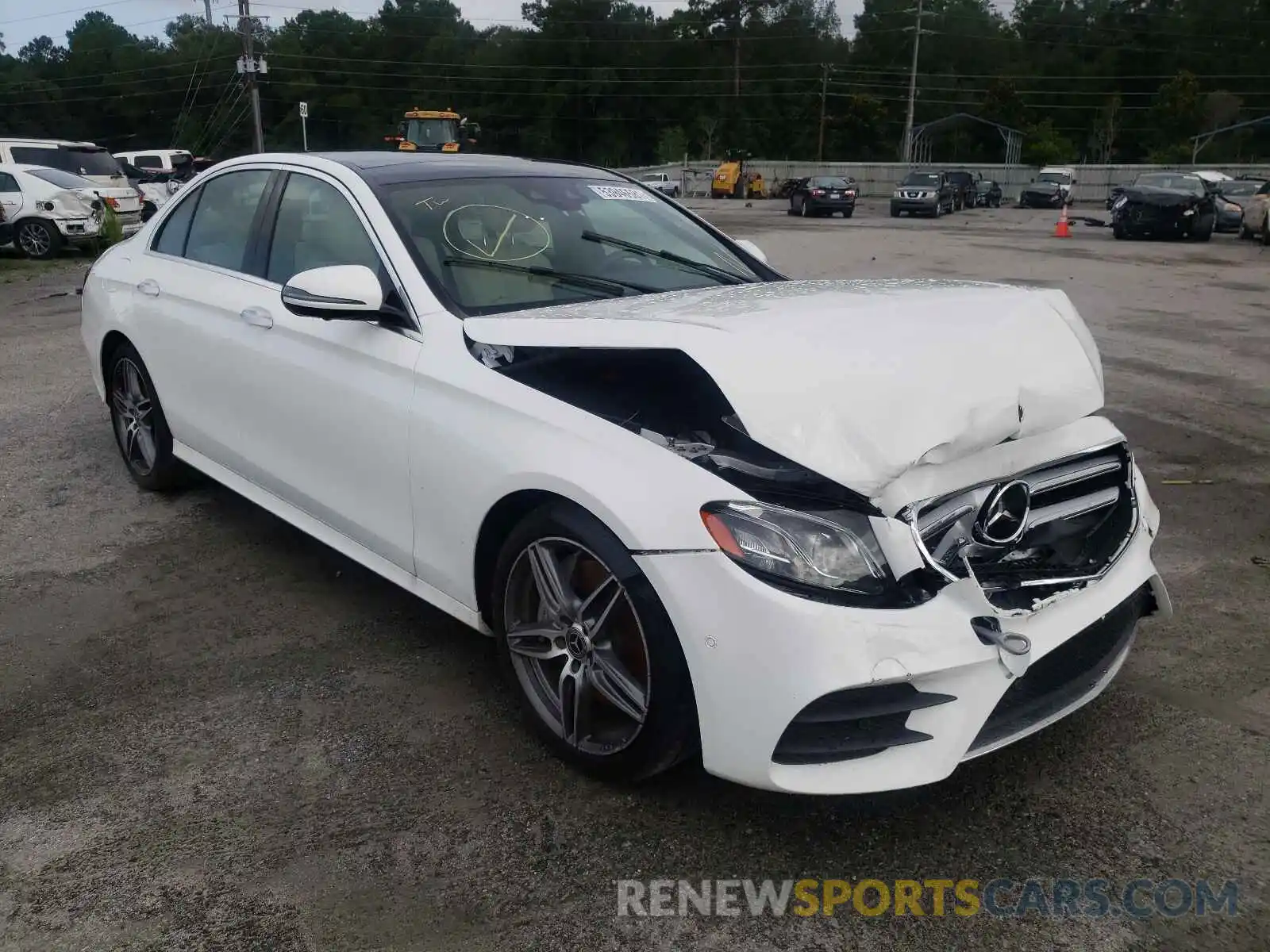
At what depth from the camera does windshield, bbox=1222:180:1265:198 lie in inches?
1125

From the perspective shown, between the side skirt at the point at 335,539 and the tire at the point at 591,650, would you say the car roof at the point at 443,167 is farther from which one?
the tire at the point at 591,650

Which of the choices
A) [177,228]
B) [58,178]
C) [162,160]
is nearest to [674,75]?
[162,160]

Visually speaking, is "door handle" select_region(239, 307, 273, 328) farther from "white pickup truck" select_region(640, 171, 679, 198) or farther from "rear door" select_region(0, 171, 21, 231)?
"white pickup truck" select_region(640, 171, 679, 198)

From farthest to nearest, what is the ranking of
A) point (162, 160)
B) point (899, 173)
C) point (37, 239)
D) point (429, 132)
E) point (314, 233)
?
1. point (899, 173)
2. point (162, 160)
3. point (429, 132)
4. point (37, 239)
5. point (314, 233)

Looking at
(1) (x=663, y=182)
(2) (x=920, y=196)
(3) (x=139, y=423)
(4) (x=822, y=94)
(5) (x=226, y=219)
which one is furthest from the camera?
(4) (x=822, y=94)

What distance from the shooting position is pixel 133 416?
5191 mm

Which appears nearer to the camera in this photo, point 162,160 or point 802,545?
point 802,545

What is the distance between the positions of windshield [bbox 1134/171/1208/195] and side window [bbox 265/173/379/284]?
24202 millimetres

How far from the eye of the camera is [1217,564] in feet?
14.3

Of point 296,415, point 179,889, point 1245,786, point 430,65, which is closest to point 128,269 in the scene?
point 296,415

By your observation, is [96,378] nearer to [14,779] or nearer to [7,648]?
[7,648]

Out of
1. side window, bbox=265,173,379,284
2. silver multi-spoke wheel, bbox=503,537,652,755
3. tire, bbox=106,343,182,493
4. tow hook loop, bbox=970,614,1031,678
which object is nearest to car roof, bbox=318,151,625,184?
side window, bbox=265,173,379,284

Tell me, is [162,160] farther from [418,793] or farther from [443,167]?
[418,793]

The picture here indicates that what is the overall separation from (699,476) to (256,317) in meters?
2.26
